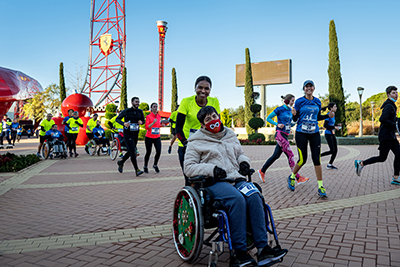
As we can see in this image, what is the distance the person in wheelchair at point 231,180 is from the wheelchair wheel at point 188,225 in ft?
0.63

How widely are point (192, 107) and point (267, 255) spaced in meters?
2.14

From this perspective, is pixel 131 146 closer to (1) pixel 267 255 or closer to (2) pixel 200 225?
(2) pixel 200 225

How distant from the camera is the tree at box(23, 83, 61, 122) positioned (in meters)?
41.8

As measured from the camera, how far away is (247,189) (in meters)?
2.81

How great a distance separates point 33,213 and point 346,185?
5.60 metres

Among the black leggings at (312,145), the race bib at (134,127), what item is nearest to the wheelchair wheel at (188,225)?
the black leggings at (312,145)

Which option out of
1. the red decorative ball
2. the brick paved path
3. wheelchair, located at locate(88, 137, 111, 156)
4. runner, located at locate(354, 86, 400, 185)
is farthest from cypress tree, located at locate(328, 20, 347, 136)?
runner, located at locate(354, 86, 400, 185)

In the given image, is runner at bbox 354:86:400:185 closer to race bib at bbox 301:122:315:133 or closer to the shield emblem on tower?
race bib at bbox 301:122:315:133

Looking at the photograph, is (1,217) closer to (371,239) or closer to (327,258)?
(327,258)

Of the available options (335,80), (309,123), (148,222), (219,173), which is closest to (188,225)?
(219,173)

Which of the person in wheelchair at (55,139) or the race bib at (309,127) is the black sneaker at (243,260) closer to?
the race bib at (309,127)

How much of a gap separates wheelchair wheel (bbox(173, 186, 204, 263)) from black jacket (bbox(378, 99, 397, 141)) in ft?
16.4

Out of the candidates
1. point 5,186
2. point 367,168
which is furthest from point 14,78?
point 367,168

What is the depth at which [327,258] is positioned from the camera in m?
2.90
